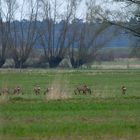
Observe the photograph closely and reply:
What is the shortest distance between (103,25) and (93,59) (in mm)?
63072

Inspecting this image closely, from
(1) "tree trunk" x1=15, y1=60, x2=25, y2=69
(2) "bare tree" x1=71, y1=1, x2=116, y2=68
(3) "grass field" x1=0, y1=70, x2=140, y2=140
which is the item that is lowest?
(1) "tree trunk" x1=15, y1=60, x2=25, y2=69

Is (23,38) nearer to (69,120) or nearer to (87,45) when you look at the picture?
(87,45)

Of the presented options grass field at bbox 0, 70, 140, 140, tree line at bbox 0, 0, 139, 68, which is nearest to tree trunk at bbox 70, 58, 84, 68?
tree line at bbox 0, 0, 139, 68

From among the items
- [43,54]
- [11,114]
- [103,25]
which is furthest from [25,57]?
[11,114]

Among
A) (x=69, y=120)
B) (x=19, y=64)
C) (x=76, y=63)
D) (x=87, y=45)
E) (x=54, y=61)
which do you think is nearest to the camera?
(x=69, y=120)

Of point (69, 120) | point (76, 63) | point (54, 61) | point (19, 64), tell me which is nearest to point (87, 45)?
point (76, 63)

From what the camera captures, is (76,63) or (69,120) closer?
(69,120)

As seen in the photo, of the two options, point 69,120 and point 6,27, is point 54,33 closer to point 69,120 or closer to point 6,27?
point 6,27

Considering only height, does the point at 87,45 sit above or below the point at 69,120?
above

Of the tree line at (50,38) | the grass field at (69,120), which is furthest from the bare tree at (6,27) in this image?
the grass field at (69,120)

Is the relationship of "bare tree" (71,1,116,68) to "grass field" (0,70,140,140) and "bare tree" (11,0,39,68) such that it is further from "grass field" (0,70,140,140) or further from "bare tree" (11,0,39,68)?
"grass field" (0,70,140,140)

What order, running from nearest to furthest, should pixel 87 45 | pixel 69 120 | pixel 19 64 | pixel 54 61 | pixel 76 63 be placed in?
pixel 69 120
pixel 19 64
pixel 76 63
pixel 54 61
pixel 87 45

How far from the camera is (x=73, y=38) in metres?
107

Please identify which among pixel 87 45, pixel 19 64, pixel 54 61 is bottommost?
pixel 19 64
